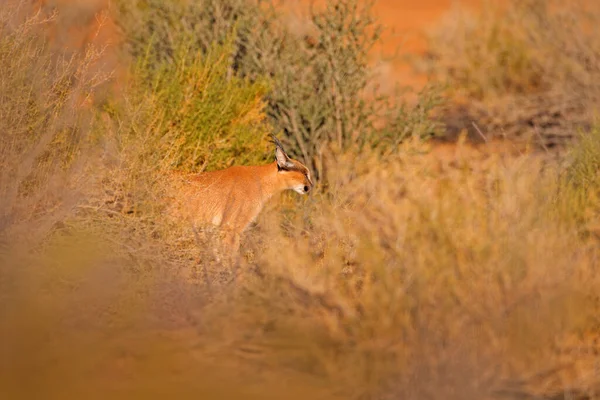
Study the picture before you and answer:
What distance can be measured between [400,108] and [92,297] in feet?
19.7

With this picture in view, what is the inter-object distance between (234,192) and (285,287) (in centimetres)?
273

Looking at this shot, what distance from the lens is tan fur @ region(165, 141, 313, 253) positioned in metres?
7.45

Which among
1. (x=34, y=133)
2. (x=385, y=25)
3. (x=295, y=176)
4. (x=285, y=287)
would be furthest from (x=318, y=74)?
(x=385, y=25)

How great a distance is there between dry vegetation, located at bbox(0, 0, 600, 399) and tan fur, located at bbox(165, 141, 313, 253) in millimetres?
475

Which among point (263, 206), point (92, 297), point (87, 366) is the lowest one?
point (87, 366)

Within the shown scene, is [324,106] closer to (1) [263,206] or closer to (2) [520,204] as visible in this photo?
(1) [263,206]

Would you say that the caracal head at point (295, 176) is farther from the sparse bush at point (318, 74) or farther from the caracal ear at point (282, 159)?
the sparse bush at point (318, 74)

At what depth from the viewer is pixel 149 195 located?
702cm

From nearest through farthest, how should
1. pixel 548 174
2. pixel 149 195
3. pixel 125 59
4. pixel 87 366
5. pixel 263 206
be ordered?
pixel 87 366, pixel 548 174, pixel 149 195, pixel 263 206, pixel 125 59

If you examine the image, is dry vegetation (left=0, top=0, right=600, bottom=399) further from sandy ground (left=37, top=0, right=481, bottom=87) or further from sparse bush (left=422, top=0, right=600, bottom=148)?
sparse bush (left=422, top=0, right=600, bottom=148)

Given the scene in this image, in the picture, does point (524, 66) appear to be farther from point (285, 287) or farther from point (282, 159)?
point (285, 287)

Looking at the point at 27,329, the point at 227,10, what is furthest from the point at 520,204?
the point at 227,10

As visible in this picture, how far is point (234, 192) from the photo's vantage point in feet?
26.5

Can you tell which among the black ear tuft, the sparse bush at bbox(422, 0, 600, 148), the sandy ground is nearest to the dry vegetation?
the sandy ground
